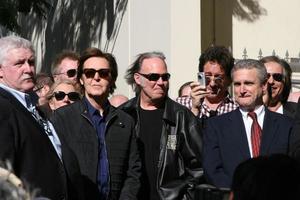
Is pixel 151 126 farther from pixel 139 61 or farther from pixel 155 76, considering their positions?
pixel 139 61

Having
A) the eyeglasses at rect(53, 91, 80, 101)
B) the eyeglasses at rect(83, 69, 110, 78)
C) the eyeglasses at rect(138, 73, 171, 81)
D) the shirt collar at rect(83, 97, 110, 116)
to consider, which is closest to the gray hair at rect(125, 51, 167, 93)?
the eyeglasses at rect(138, 73, 171, 81)

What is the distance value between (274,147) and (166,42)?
5.96 m

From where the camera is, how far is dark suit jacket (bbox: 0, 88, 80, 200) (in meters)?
5.09

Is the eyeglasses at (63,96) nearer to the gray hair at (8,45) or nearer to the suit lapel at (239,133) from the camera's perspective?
the suit lapel at (239,133)

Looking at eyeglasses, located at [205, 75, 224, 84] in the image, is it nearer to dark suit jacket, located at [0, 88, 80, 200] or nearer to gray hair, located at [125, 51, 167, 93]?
gray hair, located at [125, 51, 167, 93]

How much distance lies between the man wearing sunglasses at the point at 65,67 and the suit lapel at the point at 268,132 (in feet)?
7.42

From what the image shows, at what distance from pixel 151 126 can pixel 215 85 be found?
2.78 feet

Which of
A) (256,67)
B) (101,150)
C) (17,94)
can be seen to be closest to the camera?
(17,94)

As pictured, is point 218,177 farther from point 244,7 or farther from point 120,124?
point 244,7

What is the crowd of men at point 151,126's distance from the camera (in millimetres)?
5809

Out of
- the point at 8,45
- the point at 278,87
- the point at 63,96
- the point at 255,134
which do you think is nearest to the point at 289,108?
the point at 278,87

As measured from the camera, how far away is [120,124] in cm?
662

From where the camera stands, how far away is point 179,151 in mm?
7113

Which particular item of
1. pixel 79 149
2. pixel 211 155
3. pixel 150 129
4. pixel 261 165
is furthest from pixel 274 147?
pixel 261 165
